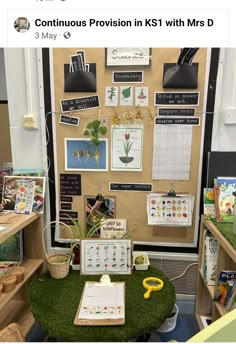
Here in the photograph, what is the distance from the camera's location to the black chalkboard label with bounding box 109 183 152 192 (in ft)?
5.59

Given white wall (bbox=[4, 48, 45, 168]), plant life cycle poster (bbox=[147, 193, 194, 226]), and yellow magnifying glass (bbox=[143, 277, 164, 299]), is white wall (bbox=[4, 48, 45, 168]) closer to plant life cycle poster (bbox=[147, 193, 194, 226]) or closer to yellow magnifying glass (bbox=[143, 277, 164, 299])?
plant life cycle poster (bbox=[147, 193, 194, 226])

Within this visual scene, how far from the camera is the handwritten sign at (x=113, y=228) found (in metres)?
1.68

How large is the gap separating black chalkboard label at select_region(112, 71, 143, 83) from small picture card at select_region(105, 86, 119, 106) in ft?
0.20

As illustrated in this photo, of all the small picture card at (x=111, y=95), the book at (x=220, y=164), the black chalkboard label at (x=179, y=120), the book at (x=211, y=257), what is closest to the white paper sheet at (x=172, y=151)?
the black chalkboard label at (x=179, y=120)

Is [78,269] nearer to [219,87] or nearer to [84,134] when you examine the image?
[84,134]

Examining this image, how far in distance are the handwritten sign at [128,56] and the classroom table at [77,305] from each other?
1316 mm

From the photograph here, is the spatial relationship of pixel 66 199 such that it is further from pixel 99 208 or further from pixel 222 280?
pixel 222 280

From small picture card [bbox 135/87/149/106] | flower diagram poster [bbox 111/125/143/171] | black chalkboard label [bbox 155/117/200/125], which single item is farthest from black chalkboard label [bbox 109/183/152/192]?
small picture card [bbox 135/87/149/106]

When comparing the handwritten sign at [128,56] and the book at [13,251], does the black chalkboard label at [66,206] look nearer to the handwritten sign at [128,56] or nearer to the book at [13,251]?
the book at [13,251]
